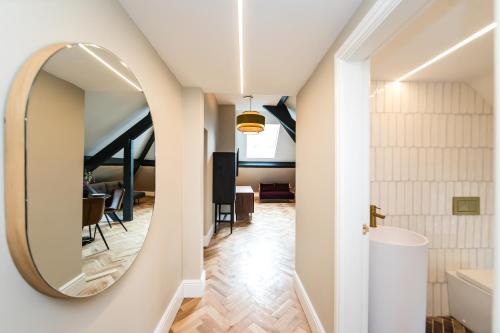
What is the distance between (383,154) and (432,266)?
1.16 metres

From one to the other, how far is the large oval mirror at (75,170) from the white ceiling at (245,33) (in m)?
0.42

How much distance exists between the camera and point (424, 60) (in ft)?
5.83

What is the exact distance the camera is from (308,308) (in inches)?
79.1

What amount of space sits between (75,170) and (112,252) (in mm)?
488

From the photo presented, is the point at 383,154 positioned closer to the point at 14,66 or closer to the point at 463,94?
the point at 463,94

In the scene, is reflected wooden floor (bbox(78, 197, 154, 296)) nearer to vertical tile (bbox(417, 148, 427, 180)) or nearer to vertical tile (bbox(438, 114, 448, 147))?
vertical tile (bbox(417, 148, 427, 180))

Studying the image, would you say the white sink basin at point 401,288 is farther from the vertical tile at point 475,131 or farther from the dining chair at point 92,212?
the dining chair at point 92,212

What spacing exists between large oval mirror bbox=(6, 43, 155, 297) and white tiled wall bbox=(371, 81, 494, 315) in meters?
2.10

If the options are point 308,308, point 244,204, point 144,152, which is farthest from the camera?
point 244,204

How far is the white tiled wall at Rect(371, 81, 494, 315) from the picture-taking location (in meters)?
2.11

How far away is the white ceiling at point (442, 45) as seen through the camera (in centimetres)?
126

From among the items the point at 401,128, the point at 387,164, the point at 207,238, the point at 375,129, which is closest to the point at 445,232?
the point at 387,164

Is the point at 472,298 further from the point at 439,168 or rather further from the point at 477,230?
the point at 439,168

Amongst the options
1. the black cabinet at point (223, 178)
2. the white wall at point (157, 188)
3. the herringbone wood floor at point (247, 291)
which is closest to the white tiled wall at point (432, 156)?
the herringbone wood floor at point (247, 291)
